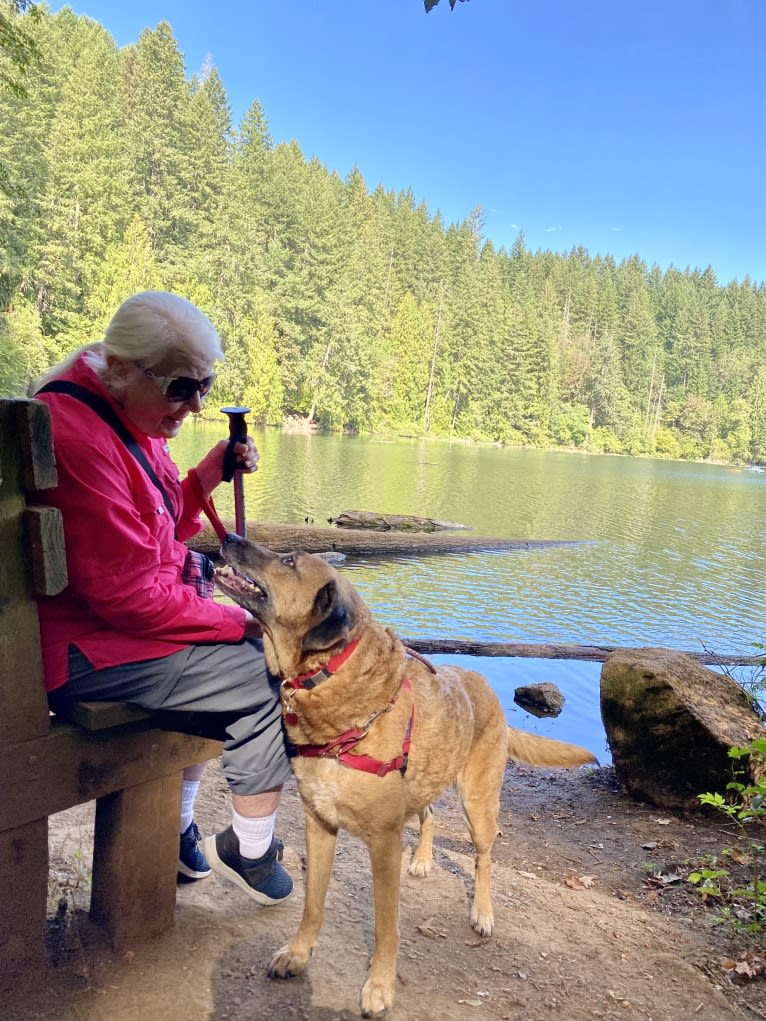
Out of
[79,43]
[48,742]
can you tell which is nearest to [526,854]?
[48,742]

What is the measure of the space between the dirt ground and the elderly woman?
317 mm

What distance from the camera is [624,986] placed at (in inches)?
120

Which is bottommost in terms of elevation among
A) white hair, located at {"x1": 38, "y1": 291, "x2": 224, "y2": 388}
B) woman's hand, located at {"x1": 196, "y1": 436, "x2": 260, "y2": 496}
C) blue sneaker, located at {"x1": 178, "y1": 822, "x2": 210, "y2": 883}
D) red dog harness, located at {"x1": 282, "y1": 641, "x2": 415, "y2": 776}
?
blue sneaker, located at {"x1": 178, "y1": 822, "x2": 210, "y2": 883}

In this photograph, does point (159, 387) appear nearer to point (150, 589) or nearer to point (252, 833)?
point (150, 589)

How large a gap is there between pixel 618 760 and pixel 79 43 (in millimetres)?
64385

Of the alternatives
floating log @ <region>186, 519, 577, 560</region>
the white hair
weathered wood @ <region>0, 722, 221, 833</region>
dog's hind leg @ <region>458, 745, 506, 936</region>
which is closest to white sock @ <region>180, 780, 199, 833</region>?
Result: weathered wood @ <region>0, 722, 221, 833</region>

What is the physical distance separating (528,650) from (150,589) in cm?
848

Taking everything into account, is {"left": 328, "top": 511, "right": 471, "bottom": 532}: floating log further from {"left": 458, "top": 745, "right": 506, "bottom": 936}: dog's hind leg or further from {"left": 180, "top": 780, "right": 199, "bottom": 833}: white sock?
{"left": 180, "top": 780, "right": 199, "bottom": 833}: white sock

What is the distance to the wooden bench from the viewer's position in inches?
80.4

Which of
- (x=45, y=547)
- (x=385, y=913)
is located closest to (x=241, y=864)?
(x=385, y=913)

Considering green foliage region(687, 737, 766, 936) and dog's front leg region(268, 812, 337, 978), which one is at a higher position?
dog's front leg region(268, 812, 337, 978)

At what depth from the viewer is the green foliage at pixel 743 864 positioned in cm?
358

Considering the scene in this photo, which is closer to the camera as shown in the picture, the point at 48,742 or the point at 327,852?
the point at 48,742

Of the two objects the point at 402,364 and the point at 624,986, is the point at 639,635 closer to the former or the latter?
the point at 624,986
